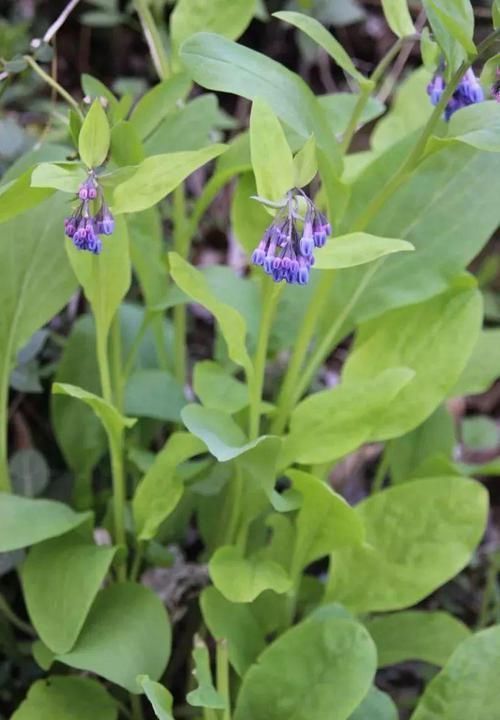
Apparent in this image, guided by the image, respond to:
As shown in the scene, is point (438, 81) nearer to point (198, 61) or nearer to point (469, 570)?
point (198, 61)

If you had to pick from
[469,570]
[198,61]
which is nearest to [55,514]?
[198,61]

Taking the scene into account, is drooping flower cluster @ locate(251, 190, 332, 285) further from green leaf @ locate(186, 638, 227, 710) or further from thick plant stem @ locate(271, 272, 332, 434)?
green leaf @ locate(186, 638, 227, 710)

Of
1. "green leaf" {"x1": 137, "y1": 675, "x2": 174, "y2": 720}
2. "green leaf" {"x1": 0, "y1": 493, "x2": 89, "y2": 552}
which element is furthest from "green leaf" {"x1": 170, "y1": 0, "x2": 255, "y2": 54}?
"green leaf" {"x1": 137, "y1": 675, "x2": 174, "y2": 720}

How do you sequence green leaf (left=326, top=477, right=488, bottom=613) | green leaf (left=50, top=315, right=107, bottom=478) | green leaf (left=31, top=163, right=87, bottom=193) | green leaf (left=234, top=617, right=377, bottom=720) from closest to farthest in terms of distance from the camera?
green leaf (left=31, top=163, right=87, bottom=193) → green leaf (left=234, top=617, right=377, bottom=720) → green leaf (left=326, top=477, right=488, bottom=613) → green leaf (left=50, top=315, right=107, bottom=478)

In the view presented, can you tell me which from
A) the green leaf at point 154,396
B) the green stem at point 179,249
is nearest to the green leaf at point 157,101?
the green stem at point 179,249

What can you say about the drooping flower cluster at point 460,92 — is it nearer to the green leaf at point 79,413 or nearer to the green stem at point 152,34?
the green stem at point 152,34

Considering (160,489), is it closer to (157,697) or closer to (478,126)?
(157,697)
